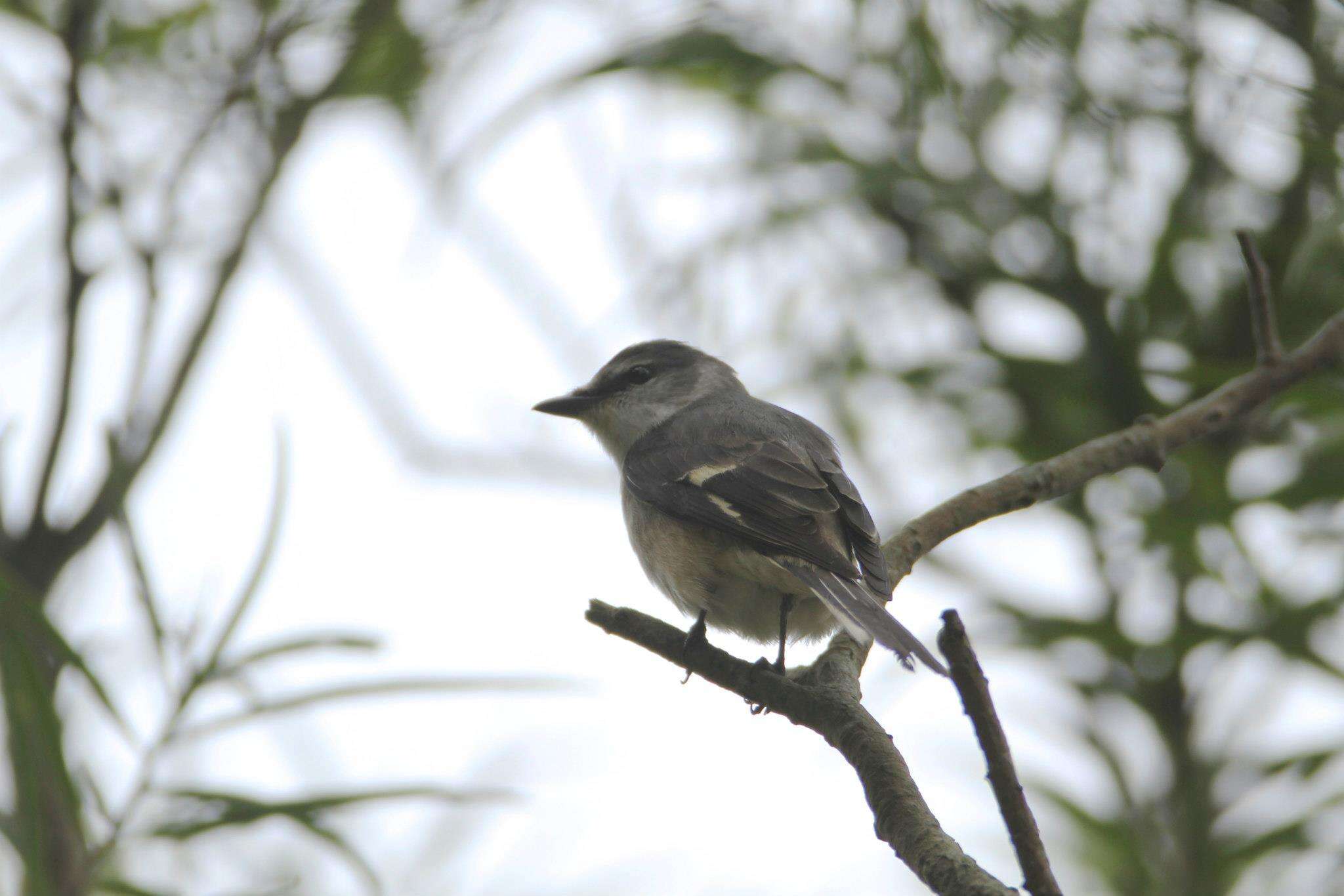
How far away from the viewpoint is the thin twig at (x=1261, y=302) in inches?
83.0

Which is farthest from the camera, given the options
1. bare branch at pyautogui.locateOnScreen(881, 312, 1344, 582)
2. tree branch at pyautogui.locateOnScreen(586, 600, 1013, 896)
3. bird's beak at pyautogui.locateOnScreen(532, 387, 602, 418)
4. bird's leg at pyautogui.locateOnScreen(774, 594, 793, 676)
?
bird's beak at pyautogui.locateOnScreen(532, 387, 602, 418)

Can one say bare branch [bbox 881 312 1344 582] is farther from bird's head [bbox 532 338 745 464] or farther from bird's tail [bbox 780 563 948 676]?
bird's head [bbox 532 338 745 464]

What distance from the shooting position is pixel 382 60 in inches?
129

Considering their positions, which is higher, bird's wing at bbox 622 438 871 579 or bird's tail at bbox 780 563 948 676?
bird's wing at bbox 622 438 871 579

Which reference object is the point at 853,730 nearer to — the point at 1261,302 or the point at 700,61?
the point at 1261,302

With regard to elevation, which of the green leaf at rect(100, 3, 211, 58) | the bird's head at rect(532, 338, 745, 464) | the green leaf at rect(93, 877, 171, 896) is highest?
the bird's head at rect(532, 338, 745, 464)

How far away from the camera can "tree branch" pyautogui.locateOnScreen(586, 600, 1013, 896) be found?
1.39 m

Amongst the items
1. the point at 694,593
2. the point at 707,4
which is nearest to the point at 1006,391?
the point at 694,593

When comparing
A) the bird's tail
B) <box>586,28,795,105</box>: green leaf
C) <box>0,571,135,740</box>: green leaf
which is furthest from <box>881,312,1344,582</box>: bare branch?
Answer: <box>0,571,135,740</box>: green leaf

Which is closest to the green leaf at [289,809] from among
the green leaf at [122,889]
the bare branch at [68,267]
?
the green leaf at [122,889]

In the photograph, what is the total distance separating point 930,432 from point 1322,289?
98 cm

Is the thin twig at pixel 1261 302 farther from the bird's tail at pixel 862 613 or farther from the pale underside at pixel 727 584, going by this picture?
the pale underside at pixel 727 584

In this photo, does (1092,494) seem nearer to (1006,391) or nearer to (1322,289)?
(1006,391)

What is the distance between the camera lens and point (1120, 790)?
2814 mm
